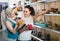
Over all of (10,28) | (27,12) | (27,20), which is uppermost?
(27,12)

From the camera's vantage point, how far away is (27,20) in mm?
4008

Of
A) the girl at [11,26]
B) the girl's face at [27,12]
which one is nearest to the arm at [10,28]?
the girl at [11,26]

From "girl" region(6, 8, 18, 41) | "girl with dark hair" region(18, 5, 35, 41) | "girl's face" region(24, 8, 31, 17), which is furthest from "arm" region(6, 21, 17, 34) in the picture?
"girl's face" region(24, 8, 31, 17)

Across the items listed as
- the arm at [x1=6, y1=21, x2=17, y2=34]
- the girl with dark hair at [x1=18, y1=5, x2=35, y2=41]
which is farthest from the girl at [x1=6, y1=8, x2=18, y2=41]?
the girl with dark hair at [x1=18, y1=5, x2=35, y2=41]

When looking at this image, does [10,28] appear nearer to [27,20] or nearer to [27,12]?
[27,20]

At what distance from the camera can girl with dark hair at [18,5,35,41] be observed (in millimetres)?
3971

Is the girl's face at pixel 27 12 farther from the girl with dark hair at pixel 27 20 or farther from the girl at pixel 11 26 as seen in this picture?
the girl at pixel 11 26

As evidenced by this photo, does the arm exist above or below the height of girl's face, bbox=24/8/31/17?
below

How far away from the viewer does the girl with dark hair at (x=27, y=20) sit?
3.97 metres

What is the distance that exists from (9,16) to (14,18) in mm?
152

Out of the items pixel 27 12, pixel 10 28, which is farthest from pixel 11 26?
pixel 27 12

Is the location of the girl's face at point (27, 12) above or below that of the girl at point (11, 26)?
above

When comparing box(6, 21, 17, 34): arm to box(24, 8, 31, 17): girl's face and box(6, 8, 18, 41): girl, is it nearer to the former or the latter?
box(6, 8, 18, 41): girl

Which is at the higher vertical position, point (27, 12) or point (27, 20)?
point (27, 12)
